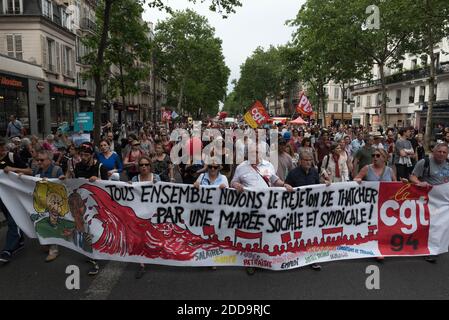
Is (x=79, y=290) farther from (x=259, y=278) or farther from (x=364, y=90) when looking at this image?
(x=364, y=90)

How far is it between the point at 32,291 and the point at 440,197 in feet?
17.8

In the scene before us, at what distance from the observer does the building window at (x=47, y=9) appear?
85.7 ft

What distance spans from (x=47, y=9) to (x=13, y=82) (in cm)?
864

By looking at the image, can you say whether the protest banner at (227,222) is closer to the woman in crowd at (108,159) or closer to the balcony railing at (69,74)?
the woman in crowd at (108,159)

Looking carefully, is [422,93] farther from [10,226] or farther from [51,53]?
[10,226]

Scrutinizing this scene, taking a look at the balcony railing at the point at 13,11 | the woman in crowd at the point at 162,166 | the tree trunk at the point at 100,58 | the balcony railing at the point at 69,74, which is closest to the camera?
the woman in crowd at the point at 162,166

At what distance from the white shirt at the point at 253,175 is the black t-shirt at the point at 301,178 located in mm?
248

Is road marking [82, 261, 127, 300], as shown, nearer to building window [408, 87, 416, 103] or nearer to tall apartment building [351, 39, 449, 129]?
tall apartment building [351, 39, 449, 129]

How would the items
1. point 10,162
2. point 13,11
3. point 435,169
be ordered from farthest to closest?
point 13,11 < point 10,162 < point 435,169

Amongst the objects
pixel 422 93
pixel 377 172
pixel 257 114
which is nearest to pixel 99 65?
pixel 257 114

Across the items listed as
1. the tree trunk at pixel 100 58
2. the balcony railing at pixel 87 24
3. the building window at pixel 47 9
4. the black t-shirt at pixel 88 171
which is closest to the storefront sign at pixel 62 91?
the building window at pixel 47 9

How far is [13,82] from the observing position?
21141mm

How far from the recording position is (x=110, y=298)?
13.5 feet

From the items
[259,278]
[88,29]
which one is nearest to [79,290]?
[259,278]
